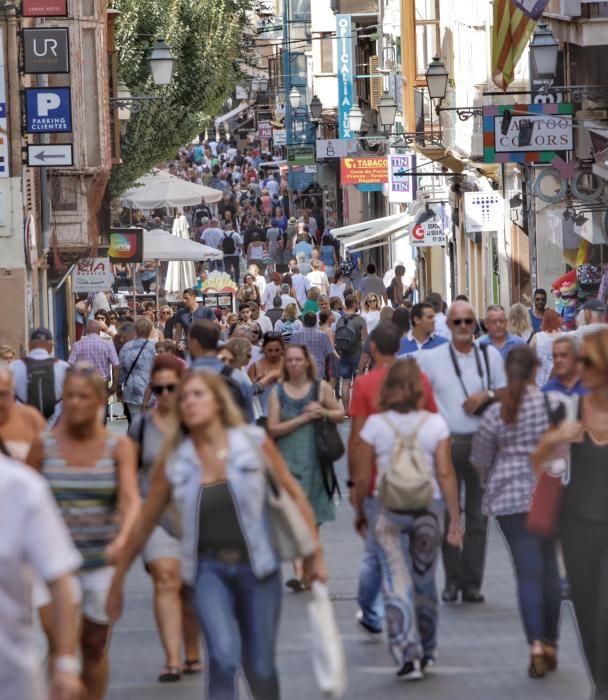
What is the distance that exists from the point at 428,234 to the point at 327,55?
99.5 ft

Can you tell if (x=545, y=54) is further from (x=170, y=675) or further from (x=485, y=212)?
(x=170, y=675)

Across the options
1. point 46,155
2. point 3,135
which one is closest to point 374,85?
point 46,155

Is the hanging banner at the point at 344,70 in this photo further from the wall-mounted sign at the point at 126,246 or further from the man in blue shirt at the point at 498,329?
the man in blue shirt at the point at 498,329

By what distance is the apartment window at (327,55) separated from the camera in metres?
67.1

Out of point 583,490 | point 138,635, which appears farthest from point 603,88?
point 583,490

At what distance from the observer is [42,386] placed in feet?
46.5

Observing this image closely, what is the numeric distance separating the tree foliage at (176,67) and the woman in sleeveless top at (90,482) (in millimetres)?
31042

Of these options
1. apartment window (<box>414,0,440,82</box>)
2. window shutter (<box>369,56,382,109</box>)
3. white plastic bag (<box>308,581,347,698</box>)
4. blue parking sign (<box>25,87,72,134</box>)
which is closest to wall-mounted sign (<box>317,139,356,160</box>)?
apartment window (<box>414,0,440,82</box>)

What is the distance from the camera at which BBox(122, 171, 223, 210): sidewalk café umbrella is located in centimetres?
4162

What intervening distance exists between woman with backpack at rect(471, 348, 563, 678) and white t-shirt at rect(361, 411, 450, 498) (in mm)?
292

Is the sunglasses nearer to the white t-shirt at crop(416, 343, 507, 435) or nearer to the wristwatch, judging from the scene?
the white t-shirt at crop(416, 343, 507, 435)

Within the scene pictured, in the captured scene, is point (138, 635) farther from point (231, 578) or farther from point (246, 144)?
point (246, 144)

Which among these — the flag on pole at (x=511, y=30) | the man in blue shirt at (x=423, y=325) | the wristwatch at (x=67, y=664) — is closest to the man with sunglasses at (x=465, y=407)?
the man in blue shirt at (x=423, y=325)

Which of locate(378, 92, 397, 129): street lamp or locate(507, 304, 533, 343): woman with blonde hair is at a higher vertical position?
locate(378, 92, 397, 129): street lamp
